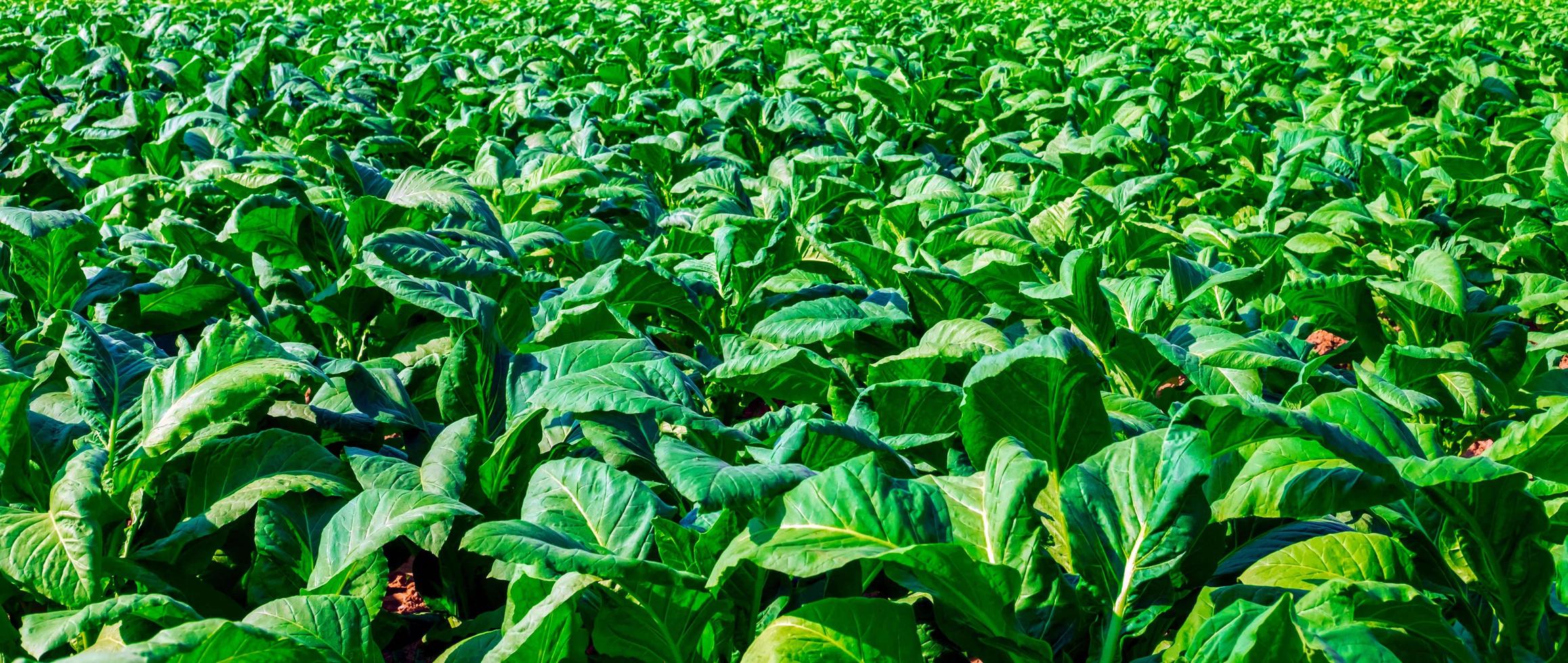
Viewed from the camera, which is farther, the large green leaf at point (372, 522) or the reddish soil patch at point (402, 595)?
the reddish soil patch at point (402, 595)

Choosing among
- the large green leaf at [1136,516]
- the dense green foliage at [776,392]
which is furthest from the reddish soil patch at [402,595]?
the large green leaf at [1136,516]

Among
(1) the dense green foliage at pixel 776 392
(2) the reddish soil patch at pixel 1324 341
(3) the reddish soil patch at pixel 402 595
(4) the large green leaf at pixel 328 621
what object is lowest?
(2) the reddish soil patch at pixel 1324 341

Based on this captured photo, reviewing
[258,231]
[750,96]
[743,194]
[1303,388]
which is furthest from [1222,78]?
[258,231]

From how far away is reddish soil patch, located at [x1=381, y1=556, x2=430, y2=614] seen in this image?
239 cm

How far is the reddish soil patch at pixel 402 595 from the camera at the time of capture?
7.84 ft

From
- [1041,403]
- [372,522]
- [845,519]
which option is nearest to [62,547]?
[372,522]

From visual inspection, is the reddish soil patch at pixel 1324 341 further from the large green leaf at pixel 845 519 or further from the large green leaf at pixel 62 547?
the large green leaf at pixel 62 547

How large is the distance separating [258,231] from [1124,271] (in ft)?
8.05

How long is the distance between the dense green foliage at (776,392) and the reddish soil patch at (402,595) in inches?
0.6

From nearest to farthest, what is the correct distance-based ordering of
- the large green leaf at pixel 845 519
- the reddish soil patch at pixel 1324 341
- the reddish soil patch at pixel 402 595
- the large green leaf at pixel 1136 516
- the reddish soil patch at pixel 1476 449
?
1. the large green leaf at pixel 845 519
2. the large green leaf at pixel 1136 516
3. the reddish soil patch at pixel 402 595
4. the reddish soil patch at pixel 1476 449
5. the reddish soil patch at pixel 1324 341

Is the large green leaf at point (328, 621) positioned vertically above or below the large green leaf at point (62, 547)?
below

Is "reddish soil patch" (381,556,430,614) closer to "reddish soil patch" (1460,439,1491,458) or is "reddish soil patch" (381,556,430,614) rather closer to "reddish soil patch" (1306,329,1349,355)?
"reddish soil patch" (1460,439,1491,458)

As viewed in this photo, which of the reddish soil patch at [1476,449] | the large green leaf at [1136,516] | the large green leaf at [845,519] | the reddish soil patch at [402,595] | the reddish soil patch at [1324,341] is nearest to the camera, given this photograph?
the large green leaf at [845,519]

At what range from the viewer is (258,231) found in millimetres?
3035
